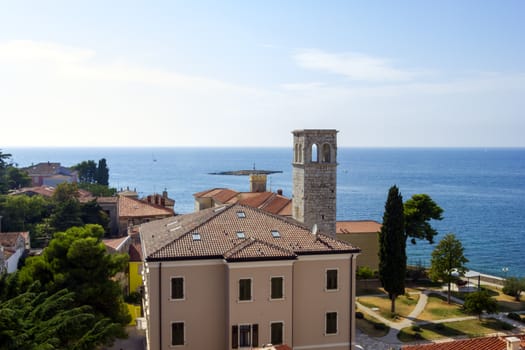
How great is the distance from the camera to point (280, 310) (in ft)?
78.4

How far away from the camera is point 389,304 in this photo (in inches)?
1420

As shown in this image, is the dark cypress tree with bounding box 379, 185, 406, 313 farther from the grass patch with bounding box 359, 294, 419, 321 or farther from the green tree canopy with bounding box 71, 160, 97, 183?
Answer: the green tree canopy with bounding box 71, 160, 97, 183

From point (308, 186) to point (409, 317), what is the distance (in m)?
10.8

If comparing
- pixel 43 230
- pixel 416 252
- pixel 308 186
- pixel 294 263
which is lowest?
pixel 416 252

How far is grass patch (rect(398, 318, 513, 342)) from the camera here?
3020 cm

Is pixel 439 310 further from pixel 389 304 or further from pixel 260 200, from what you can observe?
pixel 260 200

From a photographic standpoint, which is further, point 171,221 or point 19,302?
point 171,221

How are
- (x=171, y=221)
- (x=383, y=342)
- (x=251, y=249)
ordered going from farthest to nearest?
Answer: (x=171, y=221), (x=383, y=342), (x=251, y=249)

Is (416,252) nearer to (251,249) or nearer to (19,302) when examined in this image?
(251,249)

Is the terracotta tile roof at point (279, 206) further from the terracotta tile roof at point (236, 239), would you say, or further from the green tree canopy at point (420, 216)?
the terracotta tile roof at point (236, 239)

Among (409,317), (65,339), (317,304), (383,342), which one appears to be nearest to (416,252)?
(409,317)

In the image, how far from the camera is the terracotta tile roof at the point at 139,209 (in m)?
58.5

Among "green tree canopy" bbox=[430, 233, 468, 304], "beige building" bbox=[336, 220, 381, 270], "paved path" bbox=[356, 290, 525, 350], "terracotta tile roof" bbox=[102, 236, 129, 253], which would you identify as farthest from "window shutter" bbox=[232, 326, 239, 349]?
"beige building" bbox=[336, 220, 381, 270]

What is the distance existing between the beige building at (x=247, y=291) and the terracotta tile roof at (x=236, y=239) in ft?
0.16
